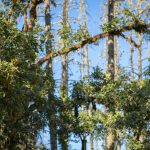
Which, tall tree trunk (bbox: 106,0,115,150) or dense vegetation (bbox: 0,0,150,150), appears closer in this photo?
dense vegetation (bbox: 0,0,150,150)

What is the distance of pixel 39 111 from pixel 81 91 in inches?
129

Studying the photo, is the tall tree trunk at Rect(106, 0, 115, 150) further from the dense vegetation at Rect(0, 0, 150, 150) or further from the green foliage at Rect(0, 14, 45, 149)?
the green foliage at Rect(0, 14, 45, 149)

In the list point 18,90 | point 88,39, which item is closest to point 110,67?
point 88,39

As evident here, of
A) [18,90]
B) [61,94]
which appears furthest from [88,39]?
[18,90]

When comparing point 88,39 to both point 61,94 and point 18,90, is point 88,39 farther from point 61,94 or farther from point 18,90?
point 18,90

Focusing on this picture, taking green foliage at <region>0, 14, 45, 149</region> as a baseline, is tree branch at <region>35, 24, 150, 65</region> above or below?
above

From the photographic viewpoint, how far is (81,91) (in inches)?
614

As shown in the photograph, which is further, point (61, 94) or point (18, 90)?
point (61, 94)

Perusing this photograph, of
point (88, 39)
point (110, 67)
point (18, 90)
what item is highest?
point (88, 39)

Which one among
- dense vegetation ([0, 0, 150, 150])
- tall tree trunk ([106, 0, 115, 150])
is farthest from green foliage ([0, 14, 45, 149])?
tall tree trunk ([106, 0, 115, 150])

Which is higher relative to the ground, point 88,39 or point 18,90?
point 88,39

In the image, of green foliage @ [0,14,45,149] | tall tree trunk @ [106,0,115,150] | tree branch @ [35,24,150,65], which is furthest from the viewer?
tall tree trunk @ [106,0,115,150]

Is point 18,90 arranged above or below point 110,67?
below

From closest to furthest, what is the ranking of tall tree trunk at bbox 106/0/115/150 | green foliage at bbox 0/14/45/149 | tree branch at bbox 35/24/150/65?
green foliage at bbox 0/14/45/149 < tree branch at bbox 35/24/150/65 < tall tree trunk at bbox 106/0/115/150
